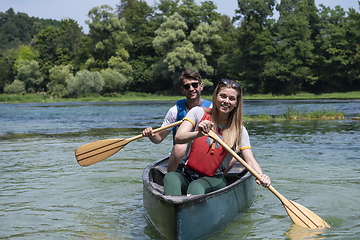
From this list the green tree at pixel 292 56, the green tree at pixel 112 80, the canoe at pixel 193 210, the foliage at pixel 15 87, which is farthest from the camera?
the foliage at pixel 15 87

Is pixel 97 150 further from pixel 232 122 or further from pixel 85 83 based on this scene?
pixel 85 83

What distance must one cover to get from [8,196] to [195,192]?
3313 millimetres

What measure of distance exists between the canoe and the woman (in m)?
0.16

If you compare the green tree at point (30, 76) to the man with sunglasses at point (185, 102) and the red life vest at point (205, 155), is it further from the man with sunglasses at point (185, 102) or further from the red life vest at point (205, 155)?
the red life vest at point (205, 155)

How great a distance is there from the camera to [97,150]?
592 centimetres

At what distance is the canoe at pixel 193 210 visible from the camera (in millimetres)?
3904

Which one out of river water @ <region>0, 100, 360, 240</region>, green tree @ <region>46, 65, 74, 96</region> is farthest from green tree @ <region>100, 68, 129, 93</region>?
river water @ <region>0, 100, 360, 240</region>

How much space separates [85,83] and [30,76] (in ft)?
40.3

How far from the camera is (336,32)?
45.2 metres

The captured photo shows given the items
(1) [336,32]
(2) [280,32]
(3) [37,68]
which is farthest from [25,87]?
(1) [336,32]

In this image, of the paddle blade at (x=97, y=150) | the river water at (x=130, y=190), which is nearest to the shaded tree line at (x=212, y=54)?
the river water at (x=130, y=190)

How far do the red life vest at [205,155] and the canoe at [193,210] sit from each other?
0.25m

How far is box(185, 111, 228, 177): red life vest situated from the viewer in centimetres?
443

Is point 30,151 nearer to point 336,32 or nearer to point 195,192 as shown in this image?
point 195,192
